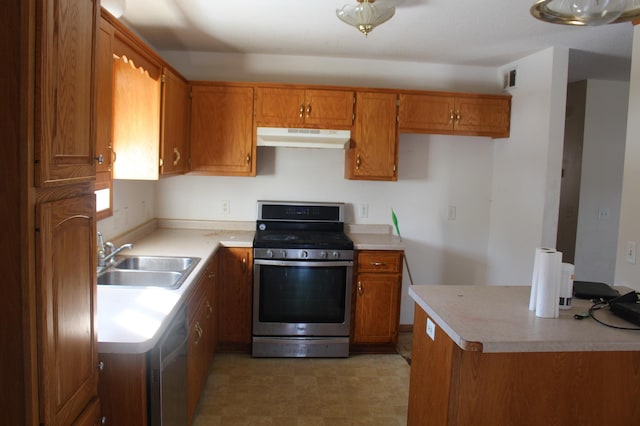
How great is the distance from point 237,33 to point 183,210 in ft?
5.05

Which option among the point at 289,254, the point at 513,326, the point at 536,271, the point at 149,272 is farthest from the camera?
the point at 289,254

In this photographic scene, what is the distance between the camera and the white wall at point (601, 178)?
421cm

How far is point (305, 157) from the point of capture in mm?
3939

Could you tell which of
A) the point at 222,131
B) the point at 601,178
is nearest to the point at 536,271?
the point at 222,131

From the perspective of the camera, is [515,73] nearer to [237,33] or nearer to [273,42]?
[273,42]

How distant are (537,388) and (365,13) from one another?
70.7 inches

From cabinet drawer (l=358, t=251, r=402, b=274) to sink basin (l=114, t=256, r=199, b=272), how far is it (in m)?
1.29

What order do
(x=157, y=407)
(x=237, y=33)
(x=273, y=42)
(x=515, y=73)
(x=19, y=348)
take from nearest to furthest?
1. (x=19, y=348)
2. (x=157, y=407)
3. (x=237, y=33)
4. (x=273, y=42)
5. (x=515, y=73)

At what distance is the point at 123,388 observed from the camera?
1.61 m

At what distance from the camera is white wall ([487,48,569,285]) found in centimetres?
326

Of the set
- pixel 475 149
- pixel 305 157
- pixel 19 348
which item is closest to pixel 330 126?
pixel 305 157

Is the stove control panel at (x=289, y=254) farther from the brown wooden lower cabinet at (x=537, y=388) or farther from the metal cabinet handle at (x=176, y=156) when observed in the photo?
the brown wooden lower cabinet at (x=537, y=388)

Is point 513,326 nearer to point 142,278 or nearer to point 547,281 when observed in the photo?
point 547,281

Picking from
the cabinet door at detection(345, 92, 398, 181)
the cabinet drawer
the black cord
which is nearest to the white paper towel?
the black cord
